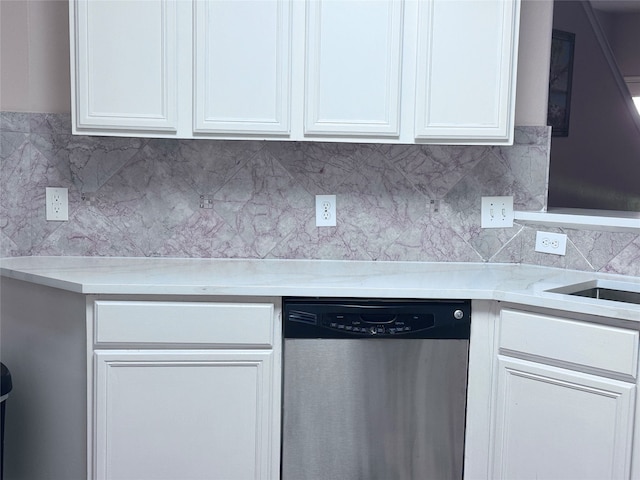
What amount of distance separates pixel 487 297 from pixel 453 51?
839 mm

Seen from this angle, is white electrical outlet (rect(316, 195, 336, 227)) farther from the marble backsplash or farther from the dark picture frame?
the dark picture frame

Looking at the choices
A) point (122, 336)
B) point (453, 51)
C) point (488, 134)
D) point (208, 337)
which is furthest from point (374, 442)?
point (453, 51)

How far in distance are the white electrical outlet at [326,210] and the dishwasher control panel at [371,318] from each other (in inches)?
24.0

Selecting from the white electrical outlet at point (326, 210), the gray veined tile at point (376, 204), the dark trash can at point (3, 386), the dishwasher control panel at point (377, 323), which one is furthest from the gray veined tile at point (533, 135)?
the dark trash can at point (3, 386)

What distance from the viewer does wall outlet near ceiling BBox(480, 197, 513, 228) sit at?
269 cm

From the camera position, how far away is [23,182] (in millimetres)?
2631

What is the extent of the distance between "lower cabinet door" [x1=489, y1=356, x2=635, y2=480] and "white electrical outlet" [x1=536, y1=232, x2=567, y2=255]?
2.11 ft

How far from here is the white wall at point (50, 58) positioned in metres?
2.58

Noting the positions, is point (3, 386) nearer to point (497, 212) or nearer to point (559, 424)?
point (559, 424)

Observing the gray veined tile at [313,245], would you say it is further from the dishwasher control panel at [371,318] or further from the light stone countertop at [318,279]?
the dishwasher control panel at [371,318]

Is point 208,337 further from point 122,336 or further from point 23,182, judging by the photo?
point 23,182

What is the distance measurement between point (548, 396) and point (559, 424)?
0.28 feet

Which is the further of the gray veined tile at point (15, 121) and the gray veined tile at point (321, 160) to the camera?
the gray veined tile at point (321, 160)

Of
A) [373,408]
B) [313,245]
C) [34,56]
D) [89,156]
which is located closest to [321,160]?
[313,245]
